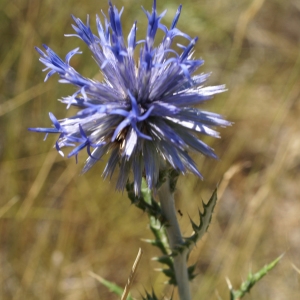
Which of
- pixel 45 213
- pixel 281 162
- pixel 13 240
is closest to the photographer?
pixel 281 162

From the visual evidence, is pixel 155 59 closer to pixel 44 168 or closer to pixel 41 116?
pixel 44 168

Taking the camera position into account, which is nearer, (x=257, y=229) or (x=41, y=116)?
(x=257, y=229)

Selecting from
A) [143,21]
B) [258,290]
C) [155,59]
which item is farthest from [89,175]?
[155,59]

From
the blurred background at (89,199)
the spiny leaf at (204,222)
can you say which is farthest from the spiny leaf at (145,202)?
the blurred background at (89,199)

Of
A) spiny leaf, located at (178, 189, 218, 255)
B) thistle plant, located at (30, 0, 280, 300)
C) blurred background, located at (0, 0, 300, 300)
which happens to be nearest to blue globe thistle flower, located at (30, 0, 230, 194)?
thistle plant, located at (30, 0, 280, 300)

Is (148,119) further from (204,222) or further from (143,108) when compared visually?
(204,222)

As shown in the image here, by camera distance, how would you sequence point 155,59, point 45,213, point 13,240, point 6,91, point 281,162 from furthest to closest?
point 6,91
point 45,213
point 13,240
point 281,162
point 155,59

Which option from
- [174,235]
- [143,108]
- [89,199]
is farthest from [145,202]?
[89,199]
